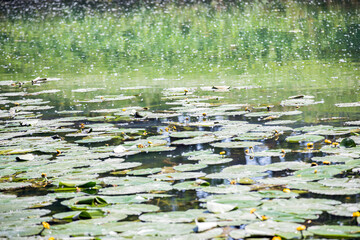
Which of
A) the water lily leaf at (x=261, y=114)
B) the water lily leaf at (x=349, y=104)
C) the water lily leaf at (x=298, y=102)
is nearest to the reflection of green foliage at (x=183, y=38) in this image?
the water lily leaf at (x=298, y=102)

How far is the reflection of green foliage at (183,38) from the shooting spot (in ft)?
36.0

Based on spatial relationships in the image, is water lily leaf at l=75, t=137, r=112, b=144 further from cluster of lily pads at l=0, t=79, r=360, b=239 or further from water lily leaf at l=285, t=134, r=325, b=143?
water lily leaf at l=285, t=134, r=325, b=143

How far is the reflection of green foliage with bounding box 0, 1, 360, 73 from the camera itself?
11.0m

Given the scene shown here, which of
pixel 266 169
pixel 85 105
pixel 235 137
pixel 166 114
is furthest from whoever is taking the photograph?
pixel 85 105

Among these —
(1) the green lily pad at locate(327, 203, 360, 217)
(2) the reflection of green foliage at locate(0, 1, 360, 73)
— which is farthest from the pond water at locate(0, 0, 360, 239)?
(2) the reflection of green foliage at locate(0, 1, 360, 73)

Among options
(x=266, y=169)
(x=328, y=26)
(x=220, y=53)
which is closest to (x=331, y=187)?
(x=266, y=169)

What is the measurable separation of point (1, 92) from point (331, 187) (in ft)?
20.2

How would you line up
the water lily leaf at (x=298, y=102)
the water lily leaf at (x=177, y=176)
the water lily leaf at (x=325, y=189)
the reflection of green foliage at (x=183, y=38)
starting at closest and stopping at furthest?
the water lily leaf at (x=325, y=189), the water lily leaf at (x=177, y=176), the water lily leaf at (x=298, y=102), the reflection of green foliage at (x=183, y=38)

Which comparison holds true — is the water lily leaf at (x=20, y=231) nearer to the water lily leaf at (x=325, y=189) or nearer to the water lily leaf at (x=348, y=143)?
the water lily leaf at (x=325, y=189)

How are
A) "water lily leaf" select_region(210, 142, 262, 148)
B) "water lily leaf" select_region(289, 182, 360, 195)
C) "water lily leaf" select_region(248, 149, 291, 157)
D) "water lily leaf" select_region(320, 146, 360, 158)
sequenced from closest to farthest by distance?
1. "water lily leaf" select_region(289, 182, 360, 195)
2. "water lily leaf" select_region(320, 146, 360, 158)
3. "water lily leaf" select_region(248, 149, 291, 157)
4. "water lily leaf" select_region(210, 142, 262, 148)

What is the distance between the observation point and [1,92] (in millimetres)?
7996

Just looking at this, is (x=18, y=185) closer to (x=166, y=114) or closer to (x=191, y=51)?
(x=166, y=114)

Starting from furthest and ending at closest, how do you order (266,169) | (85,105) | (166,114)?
(85,105) < (166,114) < (266,169)

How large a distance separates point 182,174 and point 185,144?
874mm
